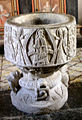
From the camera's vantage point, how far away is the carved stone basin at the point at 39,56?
161cm

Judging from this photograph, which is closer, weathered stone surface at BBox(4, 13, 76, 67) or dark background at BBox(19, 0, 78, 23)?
weathered stone surface at BBox(4, 13, 76, 67)

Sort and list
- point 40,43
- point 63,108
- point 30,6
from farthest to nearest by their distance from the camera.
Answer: point 30,6, point 63,108, point 40,43

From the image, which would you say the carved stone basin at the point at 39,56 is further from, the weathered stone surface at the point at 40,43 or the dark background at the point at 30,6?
the dark background at the point at 30,6

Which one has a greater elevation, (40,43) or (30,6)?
(30,6)

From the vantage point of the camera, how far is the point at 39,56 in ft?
5.34

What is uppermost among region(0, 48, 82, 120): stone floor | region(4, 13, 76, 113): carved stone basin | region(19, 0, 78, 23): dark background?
region(19, 0, 78, 23): dark background

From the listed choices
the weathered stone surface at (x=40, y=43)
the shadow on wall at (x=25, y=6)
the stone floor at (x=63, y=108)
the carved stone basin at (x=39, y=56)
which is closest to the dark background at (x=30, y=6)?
the shadow on wall at (x=25, y=6)

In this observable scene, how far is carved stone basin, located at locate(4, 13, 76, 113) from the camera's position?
5.27 feet

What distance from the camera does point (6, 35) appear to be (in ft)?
5.78

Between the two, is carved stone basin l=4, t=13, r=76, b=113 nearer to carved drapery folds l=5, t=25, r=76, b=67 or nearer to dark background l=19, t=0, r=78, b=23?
carved drapery folds l=5, t=25, r=76, b=67

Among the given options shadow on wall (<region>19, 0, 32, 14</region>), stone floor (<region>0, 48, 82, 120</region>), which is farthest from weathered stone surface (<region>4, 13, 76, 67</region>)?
shadow on wall (<region>19, 0, 32, 14</region>)

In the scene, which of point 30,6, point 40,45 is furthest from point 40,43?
point 30,6

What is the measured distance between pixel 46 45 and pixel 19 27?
26 cm

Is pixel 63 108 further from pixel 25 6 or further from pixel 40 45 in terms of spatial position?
pixel 25 6
